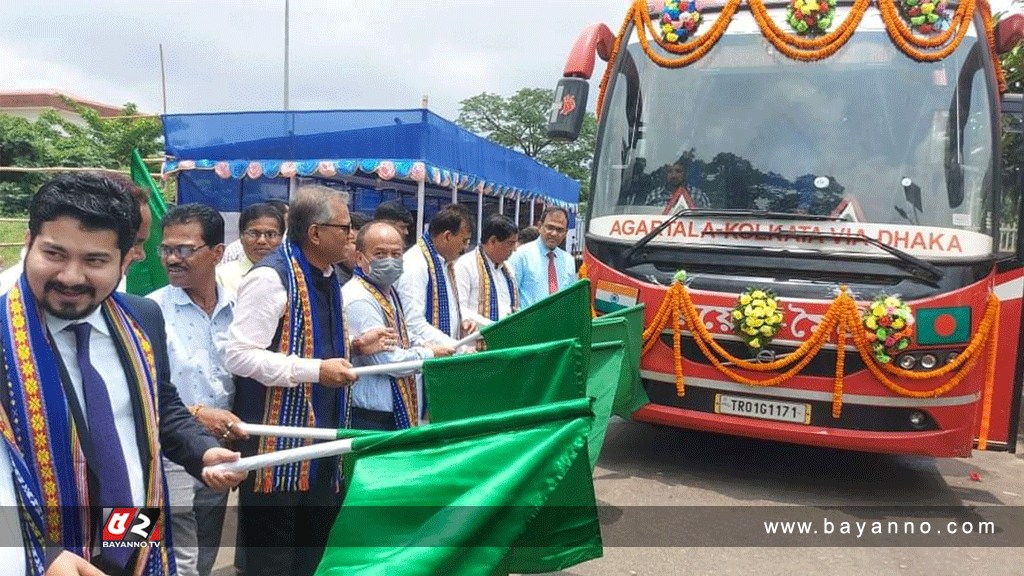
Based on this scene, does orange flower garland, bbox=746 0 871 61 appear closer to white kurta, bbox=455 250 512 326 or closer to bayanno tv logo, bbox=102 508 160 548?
white kurta, bbox=455 250 512 326

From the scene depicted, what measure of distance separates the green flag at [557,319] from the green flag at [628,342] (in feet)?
2.64

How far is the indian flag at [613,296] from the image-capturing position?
469 cm

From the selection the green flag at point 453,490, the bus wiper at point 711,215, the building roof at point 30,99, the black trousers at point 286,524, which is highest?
the building roof at point 30,99

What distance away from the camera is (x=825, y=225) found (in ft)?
14.1

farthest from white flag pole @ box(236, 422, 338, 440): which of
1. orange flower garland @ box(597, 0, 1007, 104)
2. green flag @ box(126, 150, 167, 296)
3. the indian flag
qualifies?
orange flower garland @ box(597, 0, 1007, 104)

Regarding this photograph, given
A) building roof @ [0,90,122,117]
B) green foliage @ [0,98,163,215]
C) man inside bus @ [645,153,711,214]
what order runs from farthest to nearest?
building roof @ [0,90,122,117] < green foliage @ [0,98,163,215] < man inside bus @ [645,153,711,214]

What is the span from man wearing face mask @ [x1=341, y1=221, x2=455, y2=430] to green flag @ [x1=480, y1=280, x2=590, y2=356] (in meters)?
0.42

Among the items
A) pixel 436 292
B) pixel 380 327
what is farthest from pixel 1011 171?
pixel 380 327

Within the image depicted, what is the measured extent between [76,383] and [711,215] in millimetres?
3615

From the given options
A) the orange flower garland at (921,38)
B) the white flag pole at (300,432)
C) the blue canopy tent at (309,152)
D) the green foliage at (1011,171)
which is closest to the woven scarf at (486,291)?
the orange flower garland at (921,38)

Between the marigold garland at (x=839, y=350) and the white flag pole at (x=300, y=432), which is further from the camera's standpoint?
the marigold garland at (x=839, y=350)

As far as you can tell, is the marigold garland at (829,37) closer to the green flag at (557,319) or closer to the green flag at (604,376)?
the green flag at (604,376)

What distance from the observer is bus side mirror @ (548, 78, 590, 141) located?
4.95 m

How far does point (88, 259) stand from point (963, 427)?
14.0 ft
